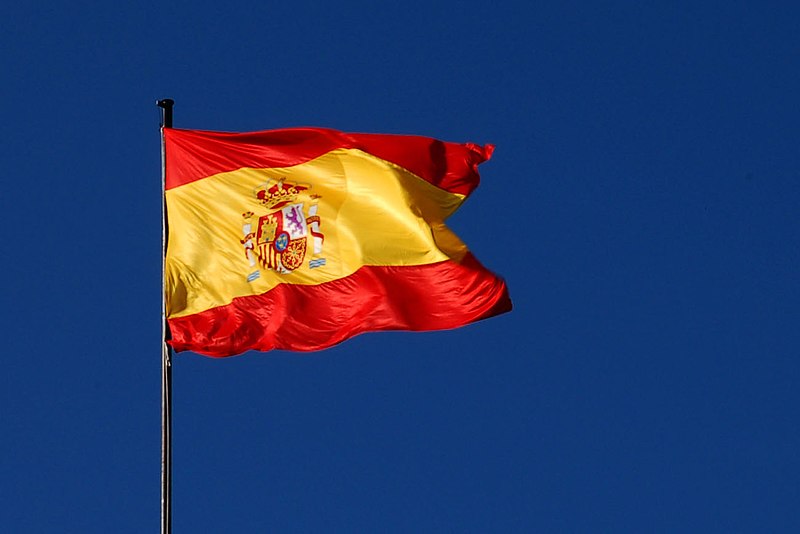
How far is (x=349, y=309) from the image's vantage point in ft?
107

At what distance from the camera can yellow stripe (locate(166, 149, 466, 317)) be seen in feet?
108

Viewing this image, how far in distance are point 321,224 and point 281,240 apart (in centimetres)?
78

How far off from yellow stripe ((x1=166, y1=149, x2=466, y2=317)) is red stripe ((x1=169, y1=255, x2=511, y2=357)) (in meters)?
0.23

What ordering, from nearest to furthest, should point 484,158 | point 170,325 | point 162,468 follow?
point 162,468, point 170,325, point 484,158

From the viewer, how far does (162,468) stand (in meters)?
28.9

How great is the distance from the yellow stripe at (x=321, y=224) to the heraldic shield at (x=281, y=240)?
127 mm

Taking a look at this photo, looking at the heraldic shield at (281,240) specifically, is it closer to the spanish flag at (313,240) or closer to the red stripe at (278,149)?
the spanish flag at (313,240)

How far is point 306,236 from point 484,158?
3655mm

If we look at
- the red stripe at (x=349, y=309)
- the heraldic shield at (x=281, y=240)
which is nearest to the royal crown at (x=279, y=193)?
the heraldic shield at (x=281, y=240)

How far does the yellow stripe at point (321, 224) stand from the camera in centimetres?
3294

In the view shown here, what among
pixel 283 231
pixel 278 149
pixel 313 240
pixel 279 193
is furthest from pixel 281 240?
pixel 278 149

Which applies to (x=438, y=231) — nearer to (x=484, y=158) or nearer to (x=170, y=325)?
(x=484, y=158)

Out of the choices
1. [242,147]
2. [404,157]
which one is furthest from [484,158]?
[242,147]

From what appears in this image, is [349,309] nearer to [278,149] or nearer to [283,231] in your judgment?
[283,231]
